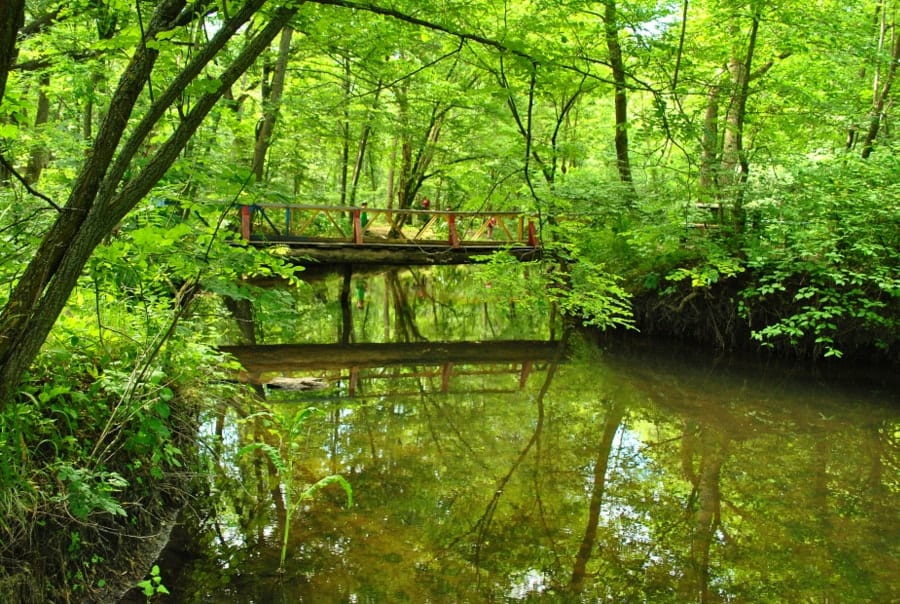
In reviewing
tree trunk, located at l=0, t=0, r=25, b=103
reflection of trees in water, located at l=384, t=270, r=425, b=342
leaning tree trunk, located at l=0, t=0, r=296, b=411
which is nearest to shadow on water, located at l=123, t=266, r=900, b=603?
leaning tree trunk, located at l=0, t=0, r=296, b=411

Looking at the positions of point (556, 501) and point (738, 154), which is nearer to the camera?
point (556, 501)

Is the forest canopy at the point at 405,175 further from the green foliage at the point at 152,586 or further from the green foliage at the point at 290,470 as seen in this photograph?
the green foliage at the point at 290,470

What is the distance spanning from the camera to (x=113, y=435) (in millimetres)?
3475

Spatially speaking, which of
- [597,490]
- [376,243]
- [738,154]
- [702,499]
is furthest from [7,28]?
[376,243]

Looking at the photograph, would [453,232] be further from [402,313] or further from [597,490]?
[597,490]

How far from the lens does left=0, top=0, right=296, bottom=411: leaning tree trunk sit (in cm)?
234

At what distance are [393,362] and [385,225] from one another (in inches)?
427

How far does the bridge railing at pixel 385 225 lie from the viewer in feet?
37.7

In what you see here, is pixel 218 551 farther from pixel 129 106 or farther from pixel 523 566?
pixel 129 106

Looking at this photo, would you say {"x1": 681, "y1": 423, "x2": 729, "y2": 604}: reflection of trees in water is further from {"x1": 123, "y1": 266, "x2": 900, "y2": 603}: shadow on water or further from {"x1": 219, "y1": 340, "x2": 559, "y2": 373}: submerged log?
{"x1": 219, "y1": 340, "x2": 559, "y2": 373}: submerged log

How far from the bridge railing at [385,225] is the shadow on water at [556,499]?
312cm

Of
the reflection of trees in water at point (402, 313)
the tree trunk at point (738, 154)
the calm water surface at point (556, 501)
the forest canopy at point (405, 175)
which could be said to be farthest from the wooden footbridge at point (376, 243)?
the calm water surface at point (556, 501)

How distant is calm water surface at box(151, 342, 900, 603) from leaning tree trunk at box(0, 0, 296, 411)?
178 centimetres

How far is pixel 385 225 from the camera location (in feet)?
65.3
